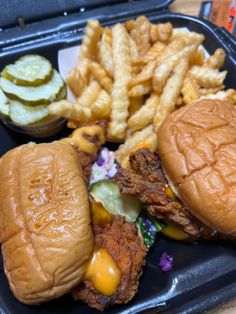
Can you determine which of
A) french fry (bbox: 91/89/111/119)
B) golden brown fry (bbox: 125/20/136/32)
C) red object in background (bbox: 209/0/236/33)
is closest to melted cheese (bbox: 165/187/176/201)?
french fry (bbox: 91/89/111/119)

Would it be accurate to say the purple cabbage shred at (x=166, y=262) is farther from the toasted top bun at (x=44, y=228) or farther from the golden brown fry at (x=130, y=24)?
the golden brown fry at (x=130, y=24)

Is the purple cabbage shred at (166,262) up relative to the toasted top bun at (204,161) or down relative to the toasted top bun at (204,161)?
down

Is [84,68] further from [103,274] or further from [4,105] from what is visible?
[103,274]

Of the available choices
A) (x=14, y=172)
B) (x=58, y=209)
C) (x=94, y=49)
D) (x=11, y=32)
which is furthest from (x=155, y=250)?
(x=11, y=32)

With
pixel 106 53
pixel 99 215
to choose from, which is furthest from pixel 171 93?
pixel 99 215

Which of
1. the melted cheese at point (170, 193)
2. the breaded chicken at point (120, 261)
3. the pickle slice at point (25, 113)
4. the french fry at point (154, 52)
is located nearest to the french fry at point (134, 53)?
the french fry at point (154, 52)

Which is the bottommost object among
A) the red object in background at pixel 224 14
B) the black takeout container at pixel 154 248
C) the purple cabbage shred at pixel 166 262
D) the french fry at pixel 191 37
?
the purple cabbage shred at pixel 166 262

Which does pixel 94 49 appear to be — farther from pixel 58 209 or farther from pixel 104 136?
pixel 58 209
